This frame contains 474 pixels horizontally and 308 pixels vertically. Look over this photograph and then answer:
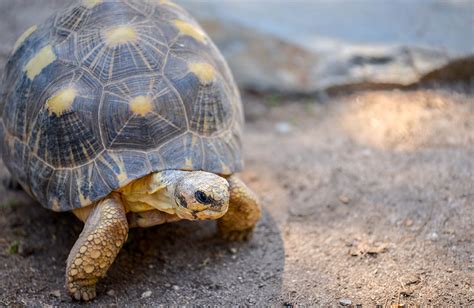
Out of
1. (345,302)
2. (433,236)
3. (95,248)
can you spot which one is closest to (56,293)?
(95,248)

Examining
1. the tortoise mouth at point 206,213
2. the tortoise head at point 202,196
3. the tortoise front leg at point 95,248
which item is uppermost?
the tortoise head at point 202,196

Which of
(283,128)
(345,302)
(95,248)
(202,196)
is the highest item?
(202,196)

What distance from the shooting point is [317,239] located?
3.44 m

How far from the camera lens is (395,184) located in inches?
152

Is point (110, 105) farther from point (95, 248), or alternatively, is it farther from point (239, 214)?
point (239, 214)

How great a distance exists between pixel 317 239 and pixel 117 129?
4.90 ft

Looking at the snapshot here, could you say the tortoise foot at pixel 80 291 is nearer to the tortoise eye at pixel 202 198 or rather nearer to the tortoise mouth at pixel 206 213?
the tortoise mouth at pixel 206 213

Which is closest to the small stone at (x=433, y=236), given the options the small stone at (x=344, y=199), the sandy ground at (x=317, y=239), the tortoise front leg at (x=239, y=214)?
the sandy ground at (x=317, y=239)

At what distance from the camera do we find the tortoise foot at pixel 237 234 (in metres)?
3.48

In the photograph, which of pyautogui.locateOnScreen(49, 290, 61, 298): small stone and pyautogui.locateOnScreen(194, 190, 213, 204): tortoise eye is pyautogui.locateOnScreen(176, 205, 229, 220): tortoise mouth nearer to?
pyautogui.locateOnScreen(194, 190, 213, 204): tortoise eye

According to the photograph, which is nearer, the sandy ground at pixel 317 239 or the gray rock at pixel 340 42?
the sandy ground at pixel 317 239

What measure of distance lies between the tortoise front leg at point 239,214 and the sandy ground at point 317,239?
9 centimetres

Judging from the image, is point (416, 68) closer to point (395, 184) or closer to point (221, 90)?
point (395, 184)

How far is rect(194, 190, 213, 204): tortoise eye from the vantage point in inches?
104
